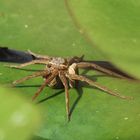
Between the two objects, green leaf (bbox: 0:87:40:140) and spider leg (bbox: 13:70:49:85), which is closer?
green leaf (bbox: 0:87:40:140)

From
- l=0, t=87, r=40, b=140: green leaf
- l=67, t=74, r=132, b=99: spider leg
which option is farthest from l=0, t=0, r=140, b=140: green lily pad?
l=0, t=87, r=40, b=140: green leaf

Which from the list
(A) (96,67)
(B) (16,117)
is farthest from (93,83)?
(B) (16,117)

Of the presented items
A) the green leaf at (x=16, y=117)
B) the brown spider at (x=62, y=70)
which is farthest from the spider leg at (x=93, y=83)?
the green leaf at (x=16, y=117)

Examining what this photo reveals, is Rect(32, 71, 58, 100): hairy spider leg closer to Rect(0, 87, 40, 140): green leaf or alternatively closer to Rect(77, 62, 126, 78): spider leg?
Rect(77, 62, 126, 78): spider leg

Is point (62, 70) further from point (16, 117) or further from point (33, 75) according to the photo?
point (16, 117)

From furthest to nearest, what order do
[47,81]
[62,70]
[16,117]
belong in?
[62,70] < [47,81] < [16,117]

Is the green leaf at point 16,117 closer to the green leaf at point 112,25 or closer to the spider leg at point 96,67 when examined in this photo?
the green leaf at point 112,25
